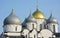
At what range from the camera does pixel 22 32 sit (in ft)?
156

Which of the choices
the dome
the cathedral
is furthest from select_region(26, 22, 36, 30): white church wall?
the dome

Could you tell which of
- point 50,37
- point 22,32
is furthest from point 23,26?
point 50,37

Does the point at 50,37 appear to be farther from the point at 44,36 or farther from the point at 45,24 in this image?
the point at 45,24

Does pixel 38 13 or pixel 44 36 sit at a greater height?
pixel 38 13

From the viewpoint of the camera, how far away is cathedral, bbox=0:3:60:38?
154 feet

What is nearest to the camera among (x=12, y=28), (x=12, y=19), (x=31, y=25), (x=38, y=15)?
(x=12, y=28)

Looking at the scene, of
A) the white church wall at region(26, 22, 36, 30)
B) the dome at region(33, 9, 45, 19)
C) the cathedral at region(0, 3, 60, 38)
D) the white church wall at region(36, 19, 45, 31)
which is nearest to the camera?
the cathedral at region(0, 3, 60, 38)

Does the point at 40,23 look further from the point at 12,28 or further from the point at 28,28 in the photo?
the point at 12,28

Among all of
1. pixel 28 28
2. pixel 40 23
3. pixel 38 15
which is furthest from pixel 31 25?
pixel 38 15

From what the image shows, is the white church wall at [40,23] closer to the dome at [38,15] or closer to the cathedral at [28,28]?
the cathedral at [28,28]

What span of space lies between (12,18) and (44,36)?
663cm

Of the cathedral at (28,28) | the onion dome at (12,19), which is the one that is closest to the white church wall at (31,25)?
the cathedral at (28,28)

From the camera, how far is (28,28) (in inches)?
1935

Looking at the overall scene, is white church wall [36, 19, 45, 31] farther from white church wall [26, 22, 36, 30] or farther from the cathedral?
white church wall [26, 22, 36, 30]
